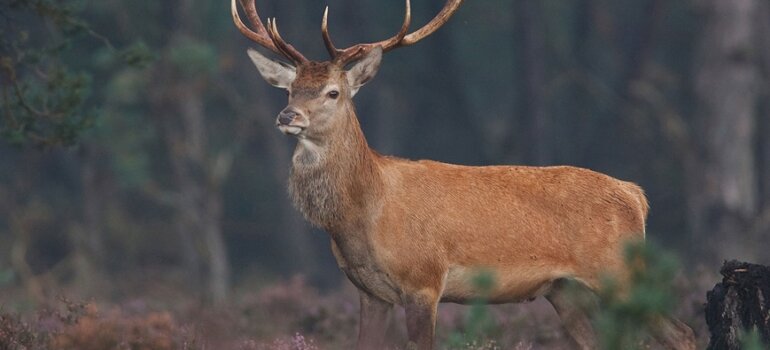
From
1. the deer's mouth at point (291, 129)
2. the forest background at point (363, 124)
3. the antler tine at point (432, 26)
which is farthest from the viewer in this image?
the forest background at point (363, 124)

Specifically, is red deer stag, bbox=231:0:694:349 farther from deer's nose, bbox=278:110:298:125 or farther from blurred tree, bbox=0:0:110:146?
blurred tree, bbox=0:0:110:146

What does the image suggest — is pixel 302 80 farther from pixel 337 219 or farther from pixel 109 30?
pixel 109 30

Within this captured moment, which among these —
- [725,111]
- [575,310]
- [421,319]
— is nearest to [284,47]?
[421,319]

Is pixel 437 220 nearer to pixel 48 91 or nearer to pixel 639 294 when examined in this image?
pixel 48 91

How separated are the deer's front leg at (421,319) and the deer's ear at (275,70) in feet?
5.54

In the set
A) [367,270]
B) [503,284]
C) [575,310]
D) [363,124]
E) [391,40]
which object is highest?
[391,40]

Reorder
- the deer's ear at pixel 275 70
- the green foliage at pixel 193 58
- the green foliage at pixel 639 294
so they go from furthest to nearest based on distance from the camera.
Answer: the green foliage at pixel 193 58 < the deer's ear at pixel 275 70 < the green foliage at pixel 639 294

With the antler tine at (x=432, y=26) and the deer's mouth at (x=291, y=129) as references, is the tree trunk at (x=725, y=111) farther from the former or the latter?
the deer's mouth at (x=291, y=129)

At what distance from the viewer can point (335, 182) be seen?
9273mm

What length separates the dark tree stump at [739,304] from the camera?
881 centimetres

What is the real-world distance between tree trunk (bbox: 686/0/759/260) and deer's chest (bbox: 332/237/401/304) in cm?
1275

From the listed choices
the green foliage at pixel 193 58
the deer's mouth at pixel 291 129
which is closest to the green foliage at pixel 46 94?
the deer's mouth at pixel 291 129

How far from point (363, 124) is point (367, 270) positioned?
2294 cm

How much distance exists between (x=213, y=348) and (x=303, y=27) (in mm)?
25409
